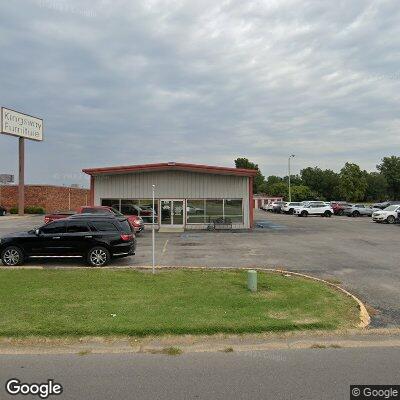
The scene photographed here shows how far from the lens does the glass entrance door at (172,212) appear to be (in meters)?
31.6

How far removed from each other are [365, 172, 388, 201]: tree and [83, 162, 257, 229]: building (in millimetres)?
77586

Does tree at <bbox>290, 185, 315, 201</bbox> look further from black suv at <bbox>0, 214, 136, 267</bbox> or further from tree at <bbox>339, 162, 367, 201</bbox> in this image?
black suv at <bbox>0, 214, 136, 267</bbox>

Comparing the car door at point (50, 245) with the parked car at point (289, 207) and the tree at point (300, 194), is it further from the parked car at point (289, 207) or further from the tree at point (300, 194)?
the tree at point (300, 194)

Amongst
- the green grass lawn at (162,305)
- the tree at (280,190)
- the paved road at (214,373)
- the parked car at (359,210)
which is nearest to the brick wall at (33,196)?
the parked car at (359,210)

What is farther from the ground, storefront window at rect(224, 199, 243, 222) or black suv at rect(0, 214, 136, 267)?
storefront window at rect(224, 199, 243, 222)

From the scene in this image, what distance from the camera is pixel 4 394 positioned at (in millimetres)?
4793

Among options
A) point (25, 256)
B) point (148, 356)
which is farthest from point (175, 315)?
point (25, 256)

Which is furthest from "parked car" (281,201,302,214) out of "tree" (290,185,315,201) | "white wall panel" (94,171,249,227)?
"tree" (290,185,315,201)

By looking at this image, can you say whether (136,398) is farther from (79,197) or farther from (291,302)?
(79,197)

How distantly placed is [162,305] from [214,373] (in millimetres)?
2993

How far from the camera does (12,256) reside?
14.0 metres

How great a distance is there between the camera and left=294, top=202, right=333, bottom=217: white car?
5075 centimetres

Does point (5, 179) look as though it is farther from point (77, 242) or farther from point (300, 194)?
point (300, 194)

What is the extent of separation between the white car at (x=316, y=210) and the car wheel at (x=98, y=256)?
40.2 m
